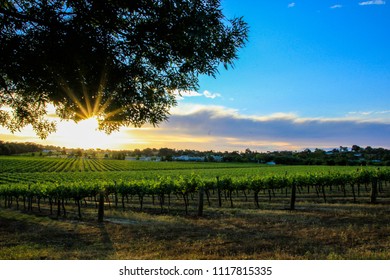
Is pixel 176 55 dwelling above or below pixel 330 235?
above

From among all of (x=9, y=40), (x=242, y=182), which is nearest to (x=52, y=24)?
(x=9, y=40)

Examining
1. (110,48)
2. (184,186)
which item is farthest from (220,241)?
(184,186)

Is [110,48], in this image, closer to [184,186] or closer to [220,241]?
[220,241]

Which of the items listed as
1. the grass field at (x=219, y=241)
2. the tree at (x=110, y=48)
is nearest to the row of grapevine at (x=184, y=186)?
the grass field at (x=219, y=241)

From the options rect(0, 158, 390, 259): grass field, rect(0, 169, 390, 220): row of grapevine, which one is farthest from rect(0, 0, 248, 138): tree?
rect(0, 169, 390, 220): row of grapevine

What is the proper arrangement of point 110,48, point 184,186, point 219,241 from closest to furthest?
point 110,48
point 219,241
point 184,186

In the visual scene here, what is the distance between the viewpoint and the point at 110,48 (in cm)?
919

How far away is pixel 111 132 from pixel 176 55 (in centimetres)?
435

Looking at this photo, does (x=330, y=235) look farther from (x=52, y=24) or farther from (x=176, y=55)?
(x=52, y=24)

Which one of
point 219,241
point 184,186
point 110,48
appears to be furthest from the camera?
point 184,186

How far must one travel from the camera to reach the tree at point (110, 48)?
841 cm

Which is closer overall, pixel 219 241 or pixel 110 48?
pixel 110 48

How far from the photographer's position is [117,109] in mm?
10227
